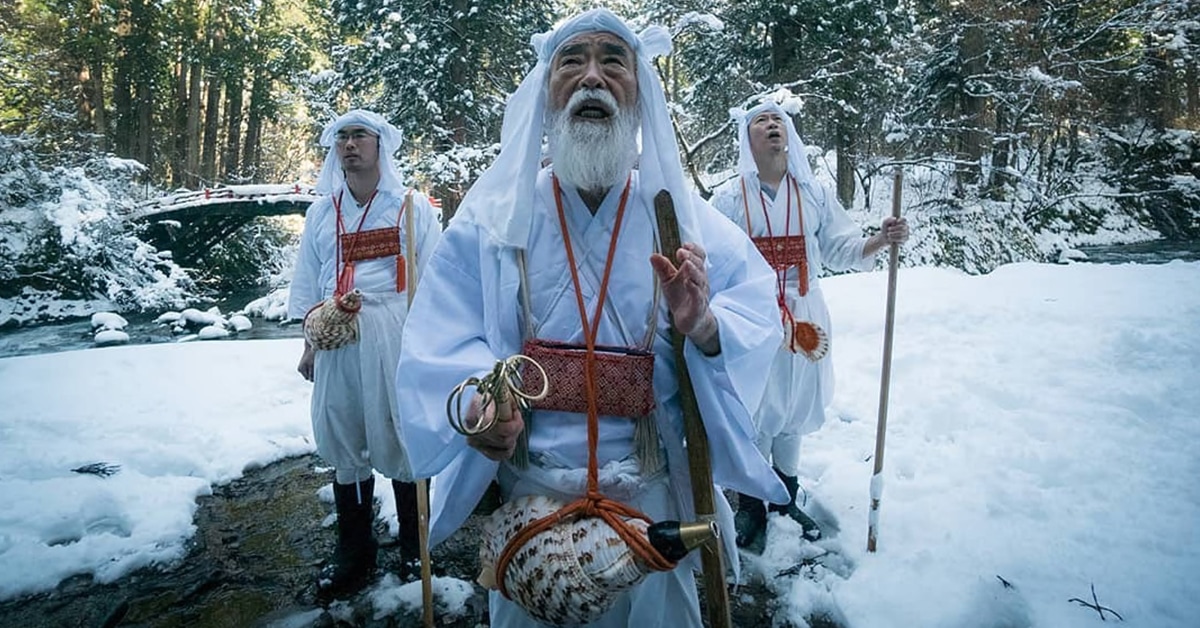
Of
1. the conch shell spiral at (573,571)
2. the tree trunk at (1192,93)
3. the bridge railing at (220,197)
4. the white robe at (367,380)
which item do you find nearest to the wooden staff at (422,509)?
the white robe at (367,380)

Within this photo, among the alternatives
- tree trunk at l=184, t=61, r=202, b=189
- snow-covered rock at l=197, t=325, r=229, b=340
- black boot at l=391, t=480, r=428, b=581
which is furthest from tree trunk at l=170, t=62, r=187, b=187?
black boot at l=391, t=480, r=428, b=581

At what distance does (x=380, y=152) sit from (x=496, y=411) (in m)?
2.72

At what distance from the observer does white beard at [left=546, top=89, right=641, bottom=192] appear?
5.70ft

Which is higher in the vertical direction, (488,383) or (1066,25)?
(1066,25)

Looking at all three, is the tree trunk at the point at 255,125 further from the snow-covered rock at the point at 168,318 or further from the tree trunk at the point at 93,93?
the snow-covered rock at the point at 168,318

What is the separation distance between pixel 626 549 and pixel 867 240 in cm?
277

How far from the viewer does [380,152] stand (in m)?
3.51

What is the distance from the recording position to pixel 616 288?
5.50ft

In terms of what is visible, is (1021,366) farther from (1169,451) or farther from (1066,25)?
(1066,25)

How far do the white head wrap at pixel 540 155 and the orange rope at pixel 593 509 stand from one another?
225 mm

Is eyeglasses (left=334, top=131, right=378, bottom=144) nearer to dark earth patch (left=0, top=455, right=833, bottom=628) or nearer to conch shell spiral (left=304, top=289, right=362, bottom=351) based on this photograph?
conch shell spiral (left=304, top=289, right=362, bottom=351)

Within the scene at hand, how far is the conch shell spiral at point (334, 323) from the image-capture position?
9.95 ft

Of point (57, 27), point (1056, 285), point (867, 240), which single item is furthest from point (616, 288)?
point (57, 27)

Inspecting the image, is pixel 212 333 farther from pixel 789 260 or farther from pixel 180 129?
pixel 180 129
